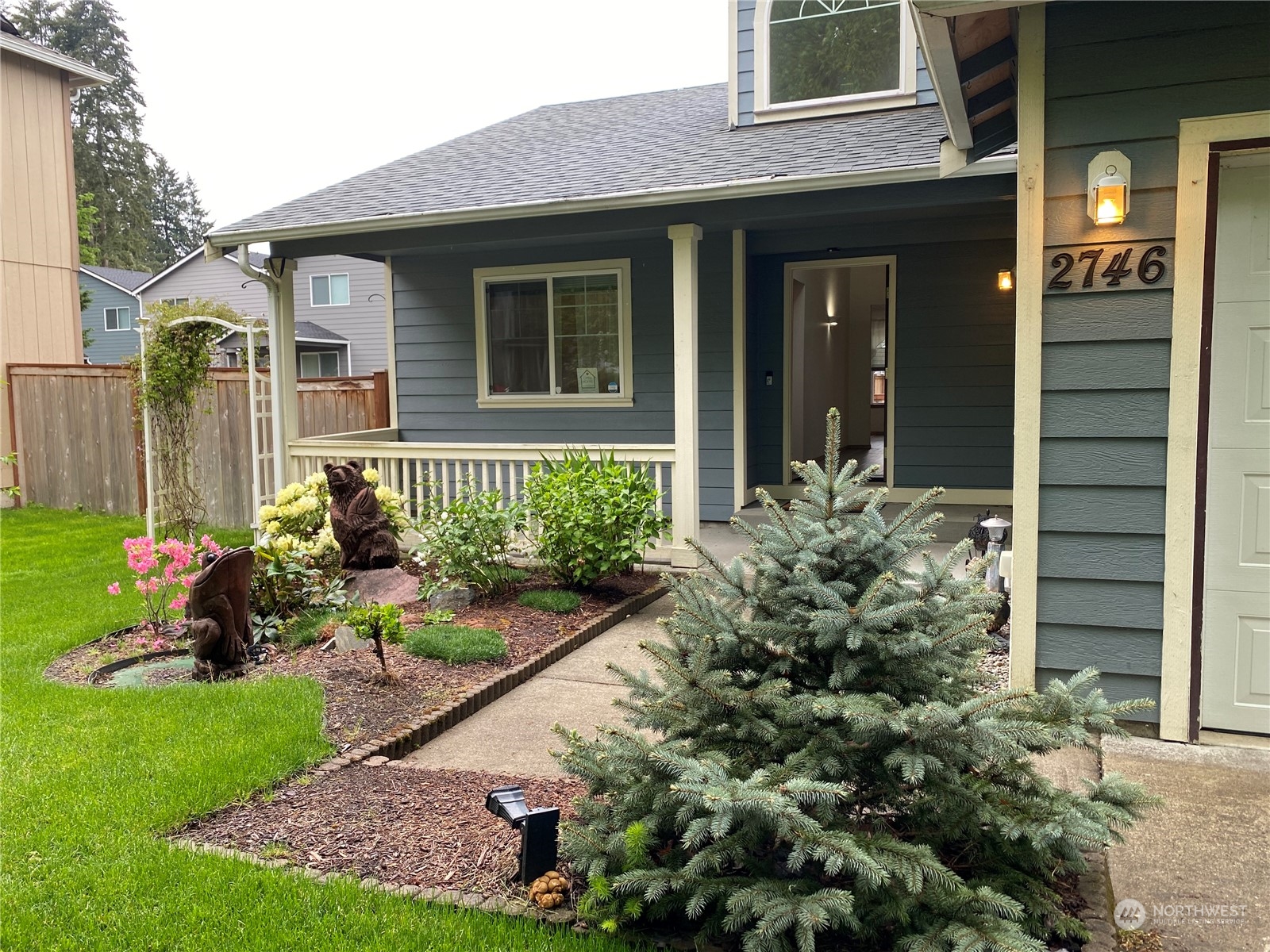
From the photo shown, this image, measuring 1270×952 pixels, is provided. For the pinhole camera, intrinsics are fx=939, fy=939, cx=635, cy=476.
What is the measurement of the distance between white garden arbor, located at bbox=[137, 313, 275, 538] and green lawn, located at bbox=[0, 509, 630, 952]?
115 inches

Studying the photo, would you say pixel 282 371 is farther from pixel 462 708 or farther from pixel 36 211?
pixel 36 211

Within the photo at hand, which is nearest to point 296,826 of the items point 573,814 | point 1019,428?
point 573,814

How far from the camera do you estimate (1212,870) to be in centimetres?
254

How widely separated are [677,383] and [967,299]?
3006mm

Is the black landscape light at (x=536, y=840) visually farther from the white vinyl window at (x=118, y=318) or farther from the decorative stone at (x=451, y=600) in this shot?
the white vinyl window at (x=118, y=318)

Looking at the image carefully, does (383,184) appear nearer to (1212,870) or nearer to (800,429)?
(800,429)

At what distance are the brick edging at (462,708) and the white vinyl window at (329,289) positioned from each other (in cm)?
2226

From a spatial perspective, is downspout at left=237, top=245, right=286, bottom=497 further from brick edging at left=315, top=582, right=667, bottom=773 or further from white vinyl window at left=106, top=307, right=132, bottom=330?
white vinyl window at left=106, top=307, right=132, bottom=330

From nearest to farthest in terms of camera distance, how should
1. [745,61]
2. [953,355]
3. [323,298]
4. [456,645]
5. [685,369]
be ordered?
[456,645] → [685,369] → [953,355] → [745,61] → [323,298]

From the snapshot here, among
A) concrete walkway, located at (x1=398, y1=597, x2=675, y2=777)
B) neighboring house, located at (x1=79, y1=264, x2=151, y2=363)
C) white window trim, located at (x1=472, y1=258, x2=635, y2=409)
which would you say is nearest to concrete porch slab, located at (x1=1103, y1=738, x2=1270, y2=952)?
concrete walkway, located at (x1=398, y1=597, x2=675, y2=777)

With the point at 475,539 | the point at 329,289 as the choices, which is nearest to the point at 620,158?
the point at 475,539

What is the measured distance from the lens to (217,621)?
438cm

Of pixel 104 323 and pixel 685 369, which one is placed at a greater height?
pixel 104 323

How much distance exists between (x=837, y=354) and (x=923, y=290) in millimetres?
4096
